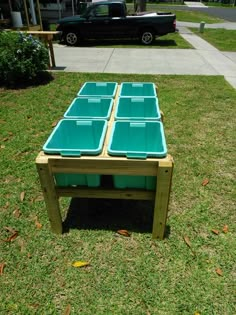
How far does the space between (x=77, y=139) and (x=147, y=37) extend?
32.0 feet

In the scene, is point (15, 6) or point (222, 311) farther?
point (15, 6)

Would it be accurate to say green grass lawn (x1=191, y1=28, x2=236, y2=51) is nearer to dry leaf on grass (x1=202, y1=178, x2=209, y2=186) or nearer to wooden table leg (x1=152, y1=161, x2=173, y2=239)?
dry leaf on grass (x1=202, y1=178, x2=209, y2=186)

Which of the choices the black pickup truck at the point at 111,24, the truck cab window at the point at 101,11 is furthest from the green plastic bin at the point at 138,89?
the truck cab window at the point at 101,11

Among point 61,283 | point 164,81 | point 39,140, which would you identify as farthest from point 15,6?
point 61,283

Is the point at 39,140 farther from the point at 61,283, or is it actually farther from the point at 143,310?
the point at 143,310

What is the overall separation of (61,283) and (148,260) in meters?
0.72

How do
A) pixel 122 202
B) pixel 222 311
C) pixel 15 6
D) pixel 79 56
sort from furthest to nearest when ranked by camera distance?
pixel 15 6 → pixel 79 56 → pixel 122 202 → pixel 222 311

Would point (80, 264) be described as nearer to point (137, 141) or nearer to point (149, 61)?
point (137, 141)

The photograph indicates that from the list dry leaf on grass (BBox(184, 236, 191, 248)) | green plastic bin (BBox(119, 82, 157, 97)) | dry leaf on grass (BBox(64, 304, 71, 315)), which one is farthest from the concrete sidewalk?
dry leaf on grass (BBox(64, 304, 71, 315))

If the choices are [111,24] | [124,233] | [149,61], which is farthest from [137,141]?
[111,24]

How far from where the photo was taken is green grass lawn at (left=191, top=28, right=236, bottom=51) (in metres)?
11.1

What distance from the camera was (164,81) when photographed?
657 centimetres

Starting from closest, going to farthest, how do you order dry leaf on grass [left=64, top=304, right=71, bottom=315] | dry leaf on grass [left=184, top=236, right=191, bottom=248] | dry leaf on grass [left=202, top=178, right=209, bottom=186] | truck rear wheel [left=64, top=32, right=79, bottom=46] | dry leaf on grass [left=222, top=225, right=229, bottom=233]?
1. dry leaf on grass [left=64, top=304, right=71, bottom=315]
2. dry leaf on grass [left=184, top=236, right=191, bottom=248]
3. dry leaf on grass [left=222, top=225, right=229, bottom=233]
4. dry leaf on grass [left=202, top=178, right=209, bottom=186]
5. truck rear wheel [left=64, top=32, right=79, bottom=46]

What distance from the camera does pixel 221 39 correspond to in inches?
503
